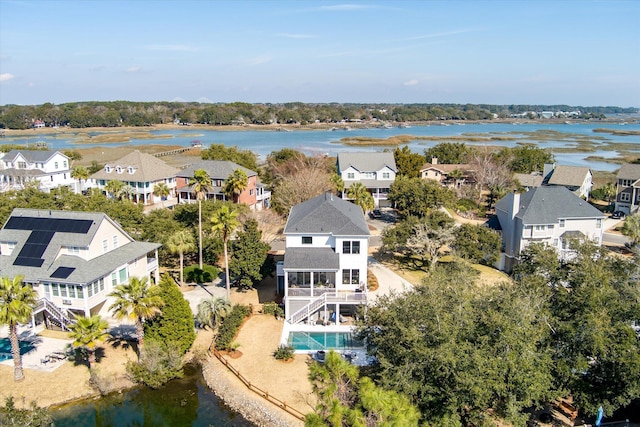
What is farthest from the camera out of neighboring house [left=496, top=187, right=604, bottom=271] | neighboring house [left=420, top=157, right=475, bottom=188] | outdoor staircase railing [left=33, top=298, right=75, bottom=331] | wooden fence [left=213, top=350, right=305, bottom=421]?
neighboring house [left=420, top=157, right=475, bottom=188]

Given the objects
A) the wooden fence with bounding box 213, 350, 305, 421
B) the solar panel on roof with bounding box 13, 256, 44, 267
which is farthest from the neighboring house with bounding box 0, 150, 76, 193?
the wooden fence with bounding box 213, 350, 305, 421

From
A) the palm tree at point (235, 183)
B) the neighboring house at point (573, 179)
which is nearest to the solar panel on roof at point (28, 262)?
the palm tree at point (235, 183)

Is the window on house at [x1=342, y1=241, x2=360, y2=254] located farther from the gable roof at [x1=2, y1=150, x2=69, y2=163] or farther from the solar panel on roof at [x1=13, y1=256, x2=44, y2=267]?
the gable roof at [x1=2, y1=150, x2=69, y2=163]

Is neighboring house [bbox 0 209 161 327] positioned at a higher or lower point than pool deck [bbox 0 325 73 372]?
higher

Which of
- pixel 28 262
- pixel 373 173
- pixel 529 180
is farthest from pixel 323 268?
pixel 529 180

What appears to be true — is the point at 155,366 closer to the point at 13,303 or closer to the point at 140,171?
the point at 13,303
